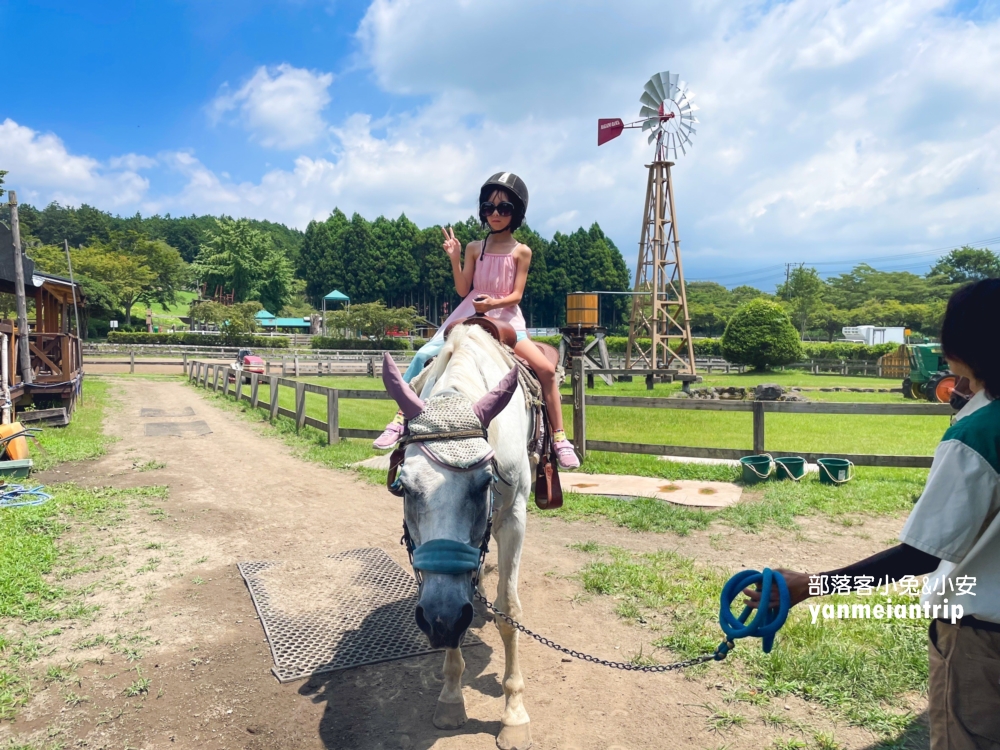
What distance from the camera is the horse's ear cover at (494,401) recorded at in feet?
9.08

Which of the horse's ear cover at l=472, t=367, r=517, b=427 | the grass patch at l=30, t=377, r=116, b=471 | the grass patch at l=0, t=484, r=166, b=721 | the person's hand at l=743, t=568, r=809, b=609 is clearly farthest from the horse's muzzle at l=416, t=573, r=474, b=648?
the grass patch at l=30, t=377, r=116, b=471

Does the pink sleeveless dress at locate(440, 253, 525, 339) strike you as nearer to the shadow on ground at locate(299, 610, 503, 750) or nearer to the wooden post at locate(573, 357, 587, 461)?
the shadow on ground at locate(299, 610, 503, 750)

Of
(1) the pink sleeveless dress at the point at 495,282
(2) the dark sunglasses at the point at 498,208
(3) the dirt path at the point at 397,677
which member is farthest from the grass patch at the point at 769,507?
(2) the dark sunglasses at the point at 498,208

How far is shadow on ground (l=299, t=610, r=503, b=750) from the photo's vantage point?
3.13 metres

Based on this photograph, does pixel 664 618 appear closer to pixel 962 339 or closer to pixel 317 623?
pixel 317 623

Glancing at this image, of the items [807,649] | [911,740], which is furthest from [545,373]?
[911,740]

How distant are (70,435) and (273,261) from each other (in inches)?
2828

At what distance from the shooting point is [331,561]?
5.64 metres

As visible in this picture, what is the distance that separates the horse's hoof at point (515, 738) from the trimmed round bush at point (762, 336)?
113 feet

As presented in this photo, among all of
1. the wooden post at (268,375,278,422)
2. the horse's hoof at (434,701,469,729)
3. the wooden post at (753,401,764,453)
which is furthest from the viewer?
the wooden post at (268,375,278,422)

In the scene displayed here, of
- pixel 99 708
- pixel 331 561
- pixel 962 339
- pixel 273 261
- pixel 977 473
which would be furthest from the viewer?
pixel 273 261

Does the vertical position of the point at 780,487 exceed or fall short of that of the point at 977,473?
it falls short

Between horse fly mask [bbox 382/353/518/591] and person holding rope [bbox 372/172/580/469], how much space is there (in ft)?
4.84

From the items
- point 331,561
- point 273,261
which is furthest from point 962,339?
point 273,261
